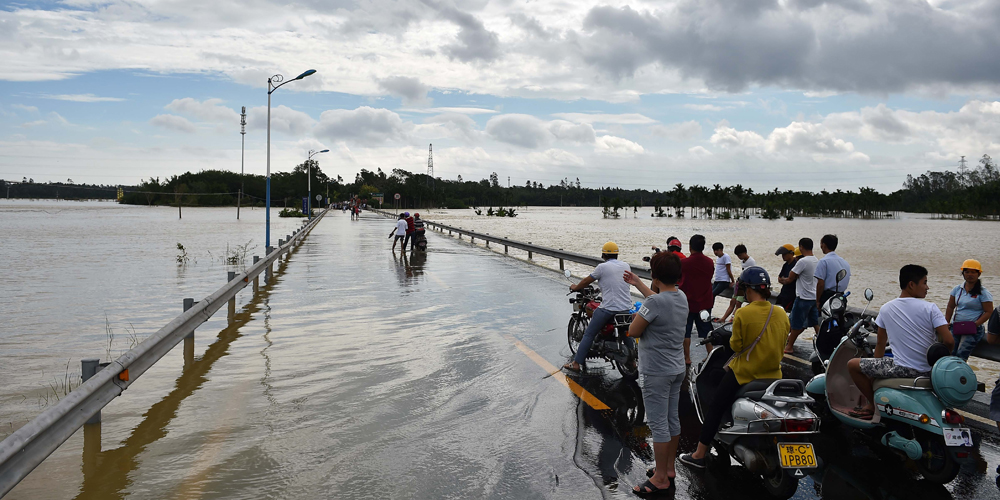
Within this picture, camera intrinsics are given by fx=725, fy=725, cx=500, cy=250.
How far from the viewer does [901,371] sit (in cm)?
547

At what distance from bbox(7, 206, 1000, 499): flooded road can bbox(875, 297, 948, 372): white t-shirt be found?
85 cm

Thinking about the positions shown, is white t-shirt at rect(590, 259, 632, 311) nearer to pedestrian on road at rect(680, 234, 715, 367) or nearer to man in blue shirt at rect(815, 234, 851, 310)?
pedestrian on road at rect(680, 234, 715, 367)

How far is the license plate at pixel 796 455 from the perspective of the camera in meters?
4.70

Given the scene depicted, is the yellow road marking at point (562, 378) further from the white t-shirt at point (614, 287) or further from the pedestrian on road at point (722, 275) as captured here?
the pedestrian on road at point (722, 275)

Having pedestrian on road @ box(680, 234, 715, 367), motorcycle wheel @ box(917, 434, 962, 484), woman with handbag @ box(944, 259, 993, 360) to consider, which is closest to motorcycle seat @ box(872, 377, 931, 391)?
motorcycle wheel @ box(917, 434, 962, 484)

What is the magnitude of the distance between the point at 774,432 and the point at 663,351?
88 centimetres

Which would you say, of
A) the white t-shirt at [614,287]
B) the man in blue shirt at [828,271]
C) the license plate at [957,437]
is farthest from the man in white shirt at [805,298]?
the license plate at [957,437]

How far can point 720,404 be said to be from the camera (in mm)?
5250

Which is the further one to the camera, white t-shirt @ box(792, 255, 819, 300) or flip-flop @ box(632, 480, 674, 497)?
white t-shirt @ box(792, 255, 819, 300)

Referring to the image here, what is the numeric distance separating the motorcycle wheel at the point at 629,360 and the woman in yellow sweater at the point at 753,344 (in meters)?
2.46

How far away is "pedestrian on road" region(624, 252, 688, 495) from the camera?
16.4 feet

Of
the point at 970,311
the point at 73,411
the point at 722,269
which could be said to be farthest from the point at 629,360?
the point at 73,411

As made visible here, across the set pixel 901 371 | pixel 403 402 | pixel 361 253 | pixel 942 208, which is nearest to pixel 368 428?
pixel 403 402

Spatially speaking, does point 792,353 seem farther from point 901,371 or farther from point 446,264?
point 446,264
